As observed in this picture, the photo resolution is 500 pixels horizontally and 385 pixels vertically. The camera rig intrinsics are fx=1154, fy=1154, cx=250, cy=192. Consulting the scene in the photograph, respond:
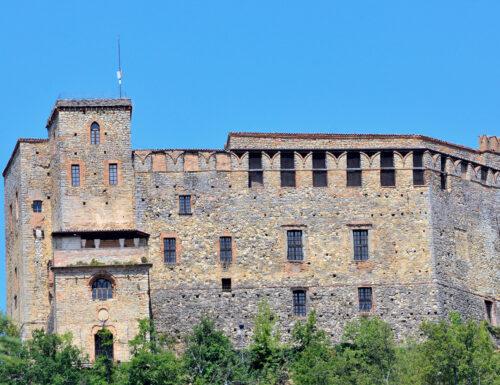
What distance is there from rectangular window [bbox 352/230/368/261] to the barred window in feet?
9.76

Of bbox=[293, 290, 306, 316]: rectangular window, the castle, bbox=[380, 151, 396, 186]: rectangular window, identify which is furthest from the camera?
bbox=[380, 151, 396, 186]: rectangular window

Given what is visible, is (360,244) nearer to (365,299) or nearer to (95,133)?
(365,299)

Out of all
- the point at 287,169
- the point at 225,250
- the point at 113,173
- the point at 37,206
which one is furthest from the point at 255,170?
the point at 37,206

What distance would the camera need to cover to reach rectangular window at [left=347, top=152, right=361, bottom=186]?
6297cm

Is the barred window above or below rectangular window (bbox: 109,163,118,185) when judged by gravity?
below

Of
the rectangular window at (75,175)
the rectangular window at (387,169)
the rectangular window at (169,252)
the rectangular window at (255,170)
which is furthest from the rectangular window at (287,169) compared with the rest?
the rectangular window at (75,175)

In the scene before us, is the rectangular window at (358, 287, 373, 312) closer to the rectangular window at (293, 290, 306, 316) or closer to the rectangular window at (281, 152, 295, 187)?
the rectangular window at (293, 290, 306, 316)

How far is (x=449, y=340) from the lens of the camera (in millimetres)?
49594

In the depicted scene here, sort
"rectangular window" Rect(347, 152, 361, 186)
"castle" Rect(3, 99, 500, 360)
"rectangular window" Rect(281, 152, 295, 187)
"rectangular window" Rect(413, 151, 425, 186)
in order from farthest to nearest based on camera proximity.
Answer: "rectangular window" Rect(413, 151, 425, 186) → "rectangular window" Rect(347, 152, 361, 186) → "rectangular window" Rect(281, 152, 295, 187) → "castle" Rect(3, 99, 500, 360)

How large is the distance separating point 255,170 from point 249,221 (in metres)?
2.83

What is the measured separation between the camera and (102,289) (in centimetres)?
5625

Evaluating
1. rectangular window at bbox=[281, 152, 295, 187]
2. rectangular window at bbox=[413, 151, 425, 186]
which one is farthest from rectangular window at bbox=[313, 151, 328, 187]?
rectangular window at bbox=[413, 151, 425, 186]

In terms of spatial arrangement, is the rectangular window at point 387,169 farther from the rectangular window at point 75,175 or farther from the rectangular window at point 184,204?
the rectangular window at point 75,175

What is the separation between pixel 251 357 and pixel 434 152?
15.9 m
